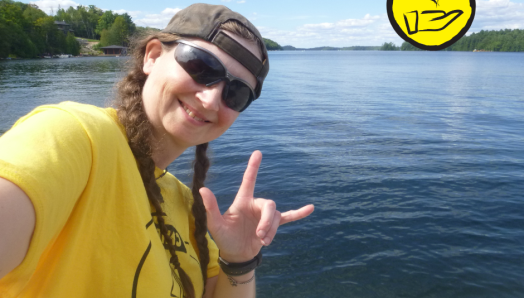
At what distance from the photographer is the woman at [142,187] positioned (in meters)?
0.93

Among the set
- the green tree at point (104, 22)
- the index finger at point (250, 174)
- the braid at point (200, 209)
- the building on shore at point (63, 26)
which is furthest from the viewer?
the green tree at point (104, 22)

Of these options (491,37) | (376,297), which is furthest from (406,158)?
(491,37)

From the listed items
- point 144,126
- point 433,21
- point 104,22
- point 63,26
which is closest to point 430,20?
point 433,21

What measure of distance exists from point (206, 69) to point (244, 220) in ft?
2.96

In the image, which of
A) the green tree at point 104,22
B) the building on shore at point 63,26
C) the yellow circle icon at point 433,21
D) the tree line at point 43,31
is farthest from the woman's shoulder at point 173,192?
the green tree at point 104,22

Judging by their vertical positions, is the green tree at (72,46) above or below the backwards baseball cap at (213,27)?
above

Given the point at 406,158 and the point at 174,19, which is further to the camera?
the point at 406,158

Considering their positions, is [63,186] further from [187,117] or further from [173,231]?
[173,231]

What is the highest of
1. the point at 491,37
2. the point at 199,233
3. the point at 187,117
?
the point at 491,37

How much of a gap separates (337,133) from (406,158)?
3392 millimetres

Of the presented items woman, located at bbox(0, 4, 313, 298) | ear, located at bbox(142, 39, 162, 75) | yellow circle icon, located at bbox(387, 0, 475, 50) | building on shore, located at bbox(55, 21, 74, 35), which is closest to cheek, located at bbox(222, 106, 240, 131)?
woman, located at bbox(0, 4, 313, 298)

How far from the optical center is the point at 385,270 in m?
5.25

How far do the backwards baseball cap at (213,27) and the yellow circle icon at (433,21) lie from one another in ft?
11.0

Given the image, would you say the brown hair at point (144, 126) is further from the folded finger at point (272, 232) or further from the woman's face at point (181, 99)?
the folded finger at point (272, 232)
